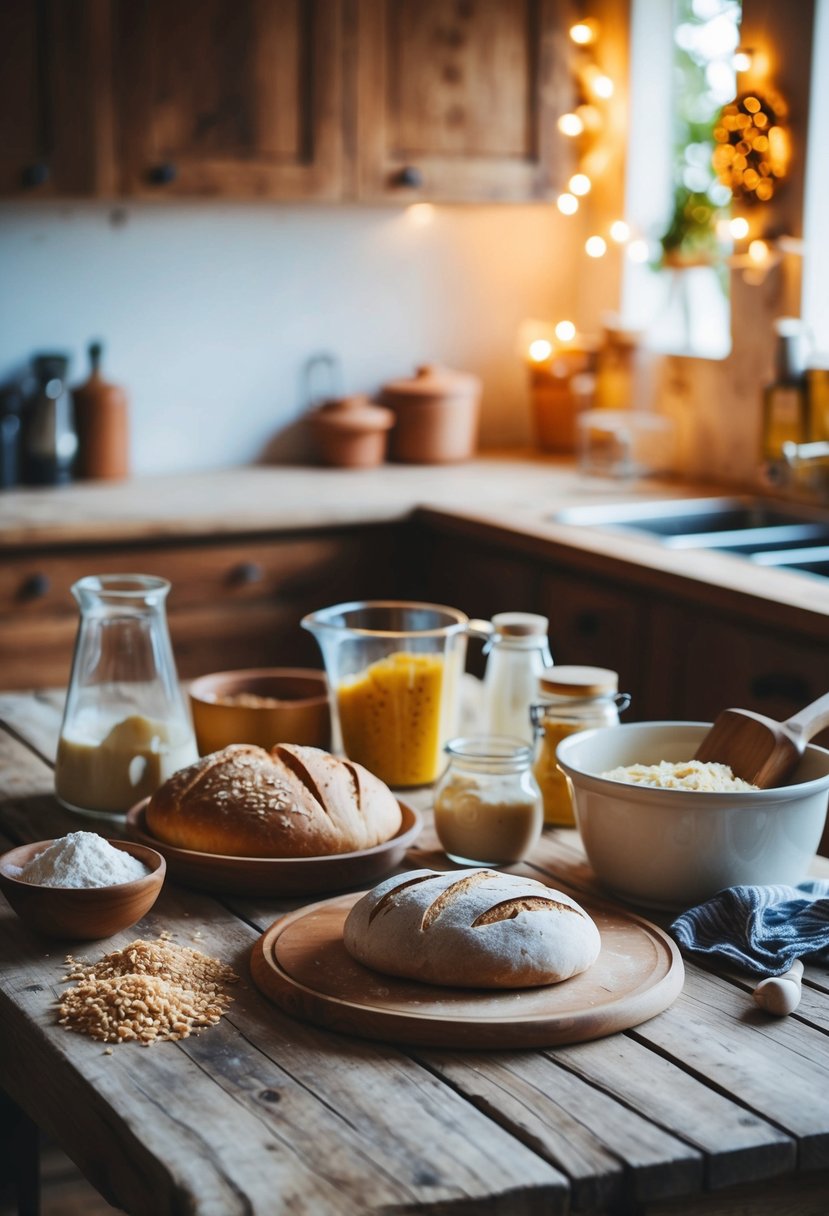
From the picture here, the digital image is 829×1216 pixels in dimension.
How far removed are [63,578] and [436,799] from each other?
1764 millimetres

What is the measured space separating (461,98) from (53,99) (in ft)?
3.25

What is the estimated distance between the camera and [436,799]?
1.42 m

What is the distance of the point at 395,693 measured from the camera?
5.32ft

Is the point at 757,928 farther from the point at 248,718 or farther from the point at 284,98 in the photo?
the point at 284,98

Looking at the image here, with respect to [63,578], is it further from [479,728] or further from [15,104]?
[479,728]

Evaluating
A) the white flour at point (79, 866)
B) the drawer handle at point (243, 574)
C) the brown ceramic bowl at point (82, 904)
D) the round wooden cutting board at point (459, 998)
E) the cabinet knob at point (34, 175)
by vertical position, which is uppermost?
the cabinet knob at point (34, 175)

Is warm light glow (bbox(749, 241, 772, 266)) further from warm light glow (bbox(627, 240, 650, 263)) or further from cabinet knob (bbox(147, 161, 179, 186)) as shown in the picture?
cabinet knob (bbox(147, 161, 179, 186))

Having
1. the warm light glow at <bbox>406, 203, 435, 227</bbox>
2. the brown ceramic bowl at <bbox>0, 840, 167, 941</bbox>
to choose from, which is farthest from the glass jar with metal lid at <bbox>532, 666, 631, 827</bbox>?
the warm light glow at <bbox>406, 203, 435, 227</bbox>

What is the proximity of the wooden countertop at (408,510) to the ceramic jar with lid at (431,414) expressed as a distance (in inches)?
2.4

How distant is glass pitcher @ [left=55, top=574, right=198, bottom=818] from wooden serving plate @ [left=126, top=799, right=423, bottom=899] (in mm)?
176

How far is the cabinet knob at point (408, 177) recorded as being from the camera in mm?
3512

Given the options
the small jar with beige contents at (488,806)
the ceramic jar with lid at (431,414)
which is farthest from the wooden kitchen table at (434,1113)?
the ceramic jar with lid at (431,414)

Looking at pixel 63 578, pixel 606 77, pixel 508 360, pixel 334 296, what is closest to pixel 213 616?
pixel 63 578

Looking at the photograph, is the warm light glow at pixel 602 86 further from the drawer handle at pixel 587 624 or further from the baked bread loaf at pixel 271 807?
the baked bread loaf at pixel 271 807
